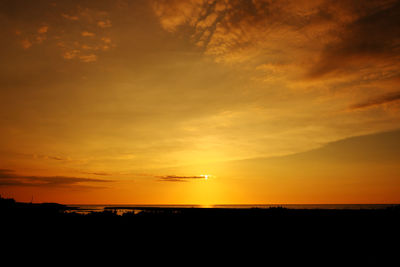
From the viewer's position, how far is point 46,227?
980 inches

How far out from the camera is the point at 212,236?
2248cm

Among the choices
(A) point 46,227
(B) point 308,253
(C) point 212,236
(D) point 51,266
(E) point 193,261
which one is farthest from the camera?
(A) point 46,227

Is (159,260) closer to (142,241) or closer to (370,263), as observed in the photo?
(142,241)

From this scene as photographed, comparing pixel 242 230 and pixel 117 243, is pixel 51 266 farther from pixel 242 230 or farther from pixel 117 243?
pixel 242 230

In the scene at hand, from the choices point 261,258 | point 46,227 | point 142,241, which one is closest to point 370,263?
point 261,258

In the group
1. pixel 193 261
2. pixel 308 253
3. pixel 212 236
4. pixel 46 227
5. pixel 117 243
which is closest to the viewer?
pixel 193 261

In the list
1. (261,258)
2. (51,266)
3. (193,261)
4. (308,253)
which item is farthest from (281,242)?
(51,266)

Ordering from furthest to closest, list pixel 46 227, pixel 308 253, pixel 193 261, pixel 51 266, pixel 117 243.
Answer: pixel 46 227, pixel 117 243, pixel 308 253, pixel 193 261, pixel 51 266

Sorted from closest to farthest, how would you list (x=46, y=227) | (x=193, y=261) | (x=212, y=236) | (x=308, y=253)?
(x=193, y=261), (x=308, y=253), (x=212, y=236), (x=46, y=227)

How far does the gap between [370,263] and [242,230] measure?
39.3 feet

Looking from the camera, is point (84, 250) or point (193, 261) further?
point (84, 250)

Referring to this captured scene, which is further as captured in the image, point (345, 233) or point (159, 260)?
point (345, 233)

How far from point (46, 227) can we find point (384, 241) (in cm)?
2711

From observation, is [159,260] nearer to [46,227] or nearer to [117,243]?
[117,243]
